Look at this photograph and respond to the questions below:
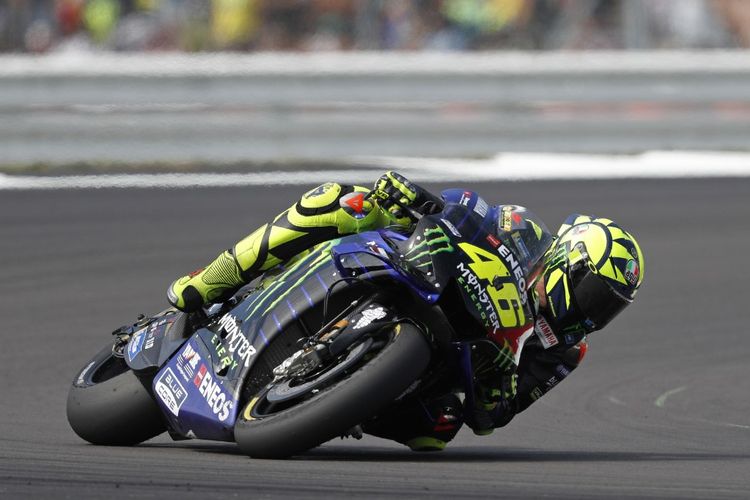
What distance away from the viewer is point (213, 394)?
5656 millimetres

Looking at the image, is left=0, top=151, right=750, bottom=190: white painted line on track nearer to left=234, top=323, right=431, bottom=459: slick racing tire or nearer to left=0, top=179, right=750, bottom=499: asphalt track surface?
left=0, top=179, right=750, bottom=499: asphalt track surface

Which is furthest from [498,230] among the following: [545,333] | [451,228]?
[545,333]

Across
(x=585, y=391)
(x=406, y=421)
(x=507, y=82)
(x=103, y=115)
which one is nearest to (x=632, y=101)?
(x=507, y=82)

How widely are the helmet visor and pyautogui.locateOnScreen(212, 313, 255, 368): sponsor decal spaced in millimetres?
1173

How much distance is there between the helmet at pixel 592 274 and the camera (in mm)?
5742

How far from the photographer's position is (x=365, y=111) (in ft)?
46.4

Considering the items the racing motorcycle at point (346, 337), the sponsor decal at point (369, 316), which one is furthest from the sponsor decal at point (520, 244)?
the sponsor decal at point (369, 316)

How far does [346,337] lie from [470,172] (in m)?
8.38

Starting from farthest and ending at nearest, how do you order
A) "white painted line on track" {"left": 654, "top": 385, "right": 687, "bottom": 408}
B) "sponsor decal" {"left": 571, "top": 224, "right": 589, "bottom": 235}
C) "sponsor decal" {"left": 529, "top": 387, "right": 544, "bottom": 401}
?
"white painted line on track" {"left": 654, "top": 385, "right": 687, "bottom": 408} < "sponsor decal" {"left": 529, "top": 387, "right": 544, "bottom": 401} < "sponsor decal" {"left": 571, "top": 224, "right": 589, "bottom": 235}

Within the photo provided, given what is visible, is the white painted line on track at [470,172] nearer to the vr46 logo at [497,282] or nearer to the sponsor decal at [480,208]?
the sponsor decal at [480,208]

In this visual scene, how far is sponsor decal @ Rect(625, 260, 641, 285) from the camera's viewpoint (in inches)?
227

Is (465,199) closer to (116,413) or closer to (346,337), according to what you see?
(346,337)

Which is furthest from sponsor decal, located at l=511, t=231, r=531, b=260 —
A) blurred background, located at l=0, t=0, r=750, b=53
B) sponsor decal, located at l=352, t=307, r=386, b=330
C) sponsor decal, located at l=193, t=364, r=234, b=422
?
blurred background, located at l=0, t=0, r=750, b=53

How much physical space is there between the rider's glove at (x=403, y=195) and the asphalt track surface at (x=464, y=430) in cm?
90
